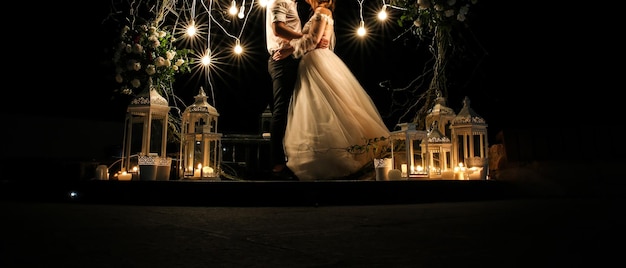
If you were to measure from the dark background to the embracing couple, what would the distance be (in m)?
0.82

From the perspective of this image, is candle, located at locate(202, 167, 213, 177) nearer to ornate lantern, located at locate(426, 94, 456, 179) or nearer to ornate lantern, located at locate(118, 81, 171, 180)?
ornate lantern, located at locate(118, 81, 171, 180)

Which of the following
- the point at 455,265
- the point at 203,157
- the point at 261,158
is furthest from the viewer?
the point at 261,158

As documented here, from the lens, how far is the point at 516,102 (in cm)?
411

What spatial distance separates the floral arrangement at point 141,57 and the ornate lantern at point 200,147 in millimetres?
517

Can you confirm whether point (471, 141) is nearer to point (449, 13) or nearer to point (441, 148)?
point (441, 148)

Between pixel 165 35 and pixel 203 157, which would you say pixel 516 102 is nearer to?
pixel 203 157

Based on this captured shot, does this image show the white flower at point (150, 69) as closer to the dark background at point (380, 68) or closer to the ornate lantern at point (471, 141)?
the dark background at point (380, 68)

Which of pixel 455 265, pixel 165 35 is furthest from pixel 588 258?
pixel 165 35

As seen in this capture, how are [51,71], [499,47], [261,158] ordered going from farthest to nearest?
1. [51,71]
2. [261,158]
3. [499,47]

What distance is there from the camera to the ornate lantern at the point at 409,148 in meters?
3.20

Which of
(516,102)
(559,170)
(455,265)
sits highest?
(516,102)

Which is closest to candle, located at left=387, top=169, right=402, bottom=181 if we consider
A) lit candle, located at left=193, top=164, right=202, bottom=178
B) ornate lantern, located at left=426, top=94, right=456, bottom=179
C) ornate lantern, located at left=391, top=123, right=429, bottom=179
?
ornate lantern, located at left=391, top=123, right=429, bottom=179

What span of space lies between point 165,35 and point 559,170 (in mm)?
3718

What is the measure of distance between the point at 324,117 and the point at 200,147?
1.10 meters
